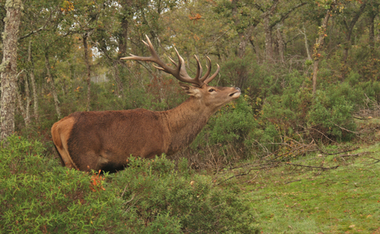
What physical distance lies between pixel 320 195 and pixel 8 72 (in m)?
6.51

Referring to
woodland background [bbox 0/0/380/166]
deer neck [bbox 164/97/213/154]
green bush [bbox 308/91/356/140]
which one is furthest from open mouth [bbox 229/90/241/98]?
green bush [bbox 308/91/356/140]

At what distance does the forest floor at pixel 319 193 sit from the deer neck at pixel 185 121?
1.16 meters

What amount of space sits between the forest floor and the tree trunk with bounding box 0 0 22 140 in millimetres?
4645

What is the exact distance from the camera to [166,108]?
37.5 ft

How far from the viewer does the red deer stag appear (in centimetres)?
620

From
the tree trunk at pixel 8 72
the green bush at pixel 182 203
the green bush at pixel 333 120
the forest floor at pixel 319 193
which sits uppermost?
the tree trunk at pixel 8 72

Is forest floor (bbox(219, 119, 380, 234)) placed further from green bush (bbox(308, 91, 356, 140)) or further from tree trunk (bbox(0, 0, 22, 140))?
tree trunk (bbox(0, 0, 22, 140))

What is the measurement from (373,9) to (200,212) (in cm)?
2222

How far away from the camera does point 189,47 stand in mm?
19875

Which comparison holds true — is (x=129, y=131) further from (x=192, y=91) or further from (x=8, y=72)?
(x=8, y=72)

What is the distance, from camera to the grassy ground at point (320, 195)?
4902 millimetres

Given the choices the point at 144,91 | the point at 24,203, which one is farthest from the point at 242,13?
the point at 24,203

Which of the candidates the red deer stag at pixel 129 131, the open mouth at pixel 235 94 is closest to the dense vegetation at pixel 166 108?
the red deer stag at pixel 129 131

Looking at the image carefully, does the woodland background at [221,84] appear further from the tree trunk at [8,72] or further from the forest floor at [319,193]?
the forest floor at [319,193]
